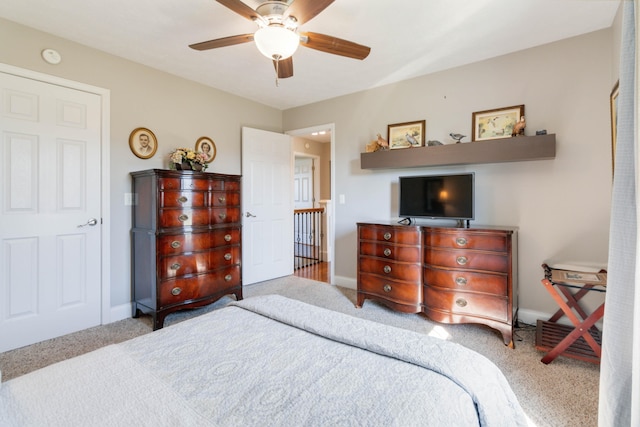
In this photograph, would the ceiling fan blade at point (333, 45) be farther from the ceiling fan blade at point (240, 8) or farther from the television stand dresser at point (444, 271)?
the television stand dresser at point (444, 271)

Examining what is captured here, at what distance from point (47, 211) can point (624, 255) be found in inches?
141

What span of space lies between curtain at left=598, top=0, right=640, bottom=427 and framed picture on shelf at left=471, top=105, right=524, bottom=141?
2097mm

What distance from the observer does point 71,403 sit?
2.71 ft

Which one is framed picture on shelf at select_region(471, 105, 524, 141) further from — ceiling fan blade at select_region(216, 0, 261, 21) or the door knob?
the door knob

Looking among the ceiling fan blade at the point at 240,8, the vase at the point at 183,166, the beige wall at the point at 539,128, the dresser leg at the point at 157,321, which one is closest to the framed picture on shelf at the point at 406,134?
the beige wall at the point at 539,128

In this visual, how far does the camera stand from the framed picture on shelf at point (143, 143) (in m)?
3.02

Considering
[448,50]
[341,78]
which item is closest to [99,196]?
[341,78]

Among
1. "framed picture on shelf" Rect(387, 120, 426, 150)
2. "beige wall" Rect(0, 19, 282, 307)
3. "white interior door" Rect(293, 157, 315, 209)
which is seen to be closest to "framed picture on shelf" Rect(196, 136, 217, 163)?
"beige wall" Rect(0, 19, 282, 307)

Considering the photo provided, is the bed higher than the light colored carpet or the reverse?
higher

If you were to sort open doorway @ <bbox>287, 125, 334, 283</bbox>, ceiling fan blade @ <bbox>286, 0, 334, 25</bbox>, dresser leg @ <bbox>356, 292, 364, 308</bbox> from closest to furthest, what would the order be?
ceiling fan blade @ <bbox>286, 0, 334, 25</bbox>, dresser leg @ <bbox>356, 292, 364, 308</bbox>, open doorway @ <bbox>287, 125, 334, 283</bbox>

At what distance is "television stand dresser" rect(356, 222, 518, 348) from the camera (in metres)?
2.42

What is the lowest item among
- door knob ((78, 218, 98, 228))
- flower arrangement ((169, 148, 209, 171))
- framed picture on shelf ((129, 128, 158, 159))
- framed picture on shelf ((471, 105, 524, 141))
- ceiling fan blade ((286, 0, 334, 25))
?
door knob ((78, 218, 98, 228))

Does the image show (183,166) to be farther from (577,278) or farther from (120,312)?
(577,278)

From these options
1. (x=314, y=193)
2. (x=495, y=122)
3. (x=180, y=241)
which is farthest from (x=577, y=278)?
(x=314, y=193)
